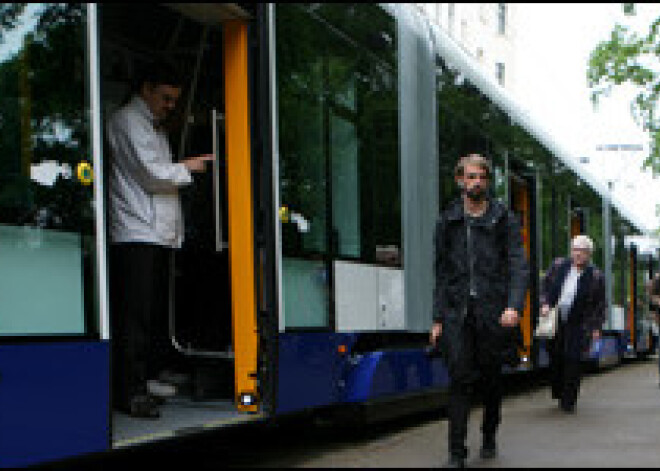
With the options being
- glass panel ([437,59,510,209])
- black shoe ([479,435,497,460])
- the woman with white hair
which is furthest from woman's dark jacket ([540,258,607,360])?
black shoe ([479,435,497,460])

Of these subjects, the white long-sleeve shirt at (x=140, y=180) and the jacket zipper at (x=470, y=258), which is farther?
the jacket zipper at (x=470, y=258)

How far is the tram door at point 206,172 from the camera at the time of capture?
6.54m

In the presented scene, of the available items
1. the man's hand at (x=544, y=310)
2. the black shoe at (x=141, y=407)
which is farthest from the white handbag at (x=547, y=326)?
the black shoe at (x=141, y=407)

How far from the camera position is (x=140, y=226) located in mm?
6285

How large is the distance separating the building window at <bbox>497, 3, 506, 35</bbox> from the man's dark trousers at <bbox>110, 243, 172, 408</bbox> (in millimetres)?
46841

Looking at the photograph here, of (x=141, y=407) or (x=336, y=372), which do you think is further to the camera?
(x=336, y=372)

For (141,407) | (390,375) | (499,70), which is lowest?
(390,375)

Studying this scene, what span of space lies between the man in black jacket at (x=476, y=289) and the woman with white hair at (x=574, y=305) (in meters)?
4.02

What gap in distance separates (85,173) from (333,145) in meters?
2.86

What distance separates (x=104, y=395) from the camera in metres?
4.82

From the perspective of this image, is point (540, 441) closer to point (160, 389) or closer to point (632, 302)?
point (160, 389)

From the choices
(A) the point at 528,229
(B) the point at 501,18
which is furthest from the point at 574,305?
(B) the point at 501,18

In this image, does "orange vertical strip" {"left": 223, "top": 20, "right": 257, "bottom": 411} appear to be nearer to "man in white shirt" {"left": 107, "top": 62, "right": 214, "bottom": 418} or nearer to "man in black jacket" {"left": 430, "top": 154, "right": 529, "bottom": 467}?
"man in white shirt" {"left": 107, "top": 62, "right": 214, "bottom": 418}

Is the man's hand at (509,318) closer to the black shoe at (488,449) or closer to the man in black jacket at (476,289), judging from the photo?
the man in black jacket at (476,289)
